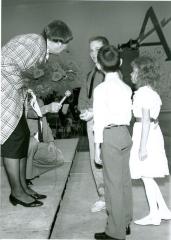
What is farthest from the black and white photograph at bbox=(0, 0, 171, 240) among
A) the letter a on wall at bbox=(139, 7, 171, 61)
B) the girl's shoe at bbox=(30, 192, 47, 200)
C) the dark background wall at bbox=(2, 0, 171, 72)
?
the letter a on wall at bbox=(139, 7, 171, 61)

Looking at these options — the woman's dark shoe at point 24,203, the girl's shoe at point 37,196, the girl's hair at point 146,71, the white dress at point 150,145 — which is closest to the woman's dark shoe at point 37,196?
the girl's shoe at point 37,196

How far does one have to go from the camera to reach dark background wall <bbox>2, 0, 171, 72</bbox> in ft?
39.2

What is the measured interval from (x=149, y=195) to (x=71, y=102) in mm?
6328

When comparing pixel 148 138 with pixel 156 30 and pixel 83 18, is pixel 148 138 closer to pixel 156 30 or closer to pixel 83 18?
pixel 156 30

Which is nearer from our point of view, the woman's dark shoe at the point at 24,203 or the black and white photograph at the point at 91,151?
the black and white photograph at the point at 91,151

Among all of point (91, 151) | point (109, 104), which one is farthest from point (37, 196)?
point (109, 104)

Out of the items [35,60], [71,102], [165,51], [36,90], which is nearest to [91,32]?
[165,51]

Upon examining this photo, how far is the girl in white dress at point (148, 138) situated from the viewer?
2.81 m

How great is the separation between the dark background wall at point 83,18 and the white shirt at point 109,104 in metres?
9.56

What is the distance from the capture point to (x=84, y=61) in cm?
1200

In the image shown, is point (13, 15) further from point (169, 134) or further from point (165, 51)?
point (169, 134)

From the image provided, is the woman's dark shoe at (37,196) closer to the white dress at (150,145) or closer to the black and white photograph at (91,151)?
the black and white photograph at (91,151)

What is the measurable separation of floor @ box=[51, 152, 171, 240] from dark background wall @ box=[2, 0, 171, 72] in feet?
26.2

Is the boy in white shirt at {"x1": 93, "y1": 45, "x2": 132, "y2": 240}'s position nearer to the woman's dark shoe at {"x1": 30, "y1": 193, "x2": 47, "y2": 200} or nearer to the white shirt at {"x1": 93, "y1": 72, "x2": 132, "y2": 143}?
the white shirt at {"x1": 93, "y1": 72, "x2": 132, "y2": 143}
